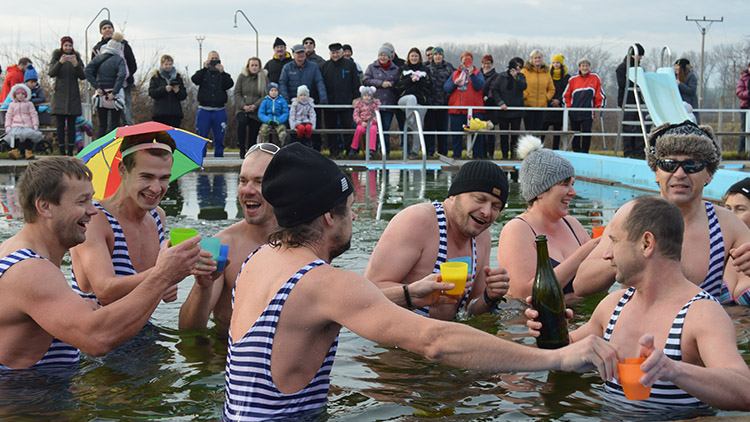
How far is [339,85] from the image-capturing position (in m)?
18.2

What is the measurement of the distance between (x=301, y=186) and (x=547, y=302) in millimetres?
2202

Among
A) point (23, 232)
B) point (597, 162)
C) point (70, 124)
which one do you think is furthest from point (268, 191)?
point (70, 124)

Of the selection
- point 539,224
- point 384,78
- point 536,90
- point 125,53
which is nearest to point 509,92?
point 536,90

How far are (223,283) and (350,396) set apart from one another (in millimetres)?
1448

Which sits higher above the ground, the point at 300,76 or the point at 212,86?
the point at 300,76

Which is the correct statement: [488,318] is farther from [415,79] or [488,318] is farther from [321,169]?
[415,79]

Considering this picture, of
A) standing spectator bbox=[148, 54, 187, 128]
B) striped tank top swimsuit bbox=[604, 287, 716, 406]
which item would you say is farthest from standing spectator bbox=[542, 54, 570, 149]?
striped tank top swimsuit bbox=[604, 287, 716, 406]

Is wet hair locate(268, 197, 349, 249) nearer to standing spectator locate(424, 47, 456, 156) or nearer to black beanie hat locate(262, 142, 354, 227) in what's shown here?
black beanie hat locate(262, 142, 354, 227)

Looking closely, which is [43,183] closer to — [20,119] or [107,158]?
[107,158]

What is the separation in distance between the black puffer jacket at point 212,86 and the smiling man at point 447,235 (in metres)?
13.5

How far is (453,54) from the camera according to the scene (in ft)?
274

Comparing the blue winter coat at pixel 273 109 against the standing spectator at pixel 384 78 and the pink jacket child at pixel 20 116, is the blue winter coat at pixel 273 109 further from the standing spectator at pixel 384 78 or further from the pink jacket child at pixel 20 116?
Answer: the pink jacket child at pixel 20 116

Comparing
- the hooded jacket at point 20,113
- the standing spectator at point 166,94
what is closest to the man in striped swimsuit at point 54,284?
the standing spectator at point 166,94

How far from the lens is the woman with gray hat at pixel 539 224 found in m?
5.98
